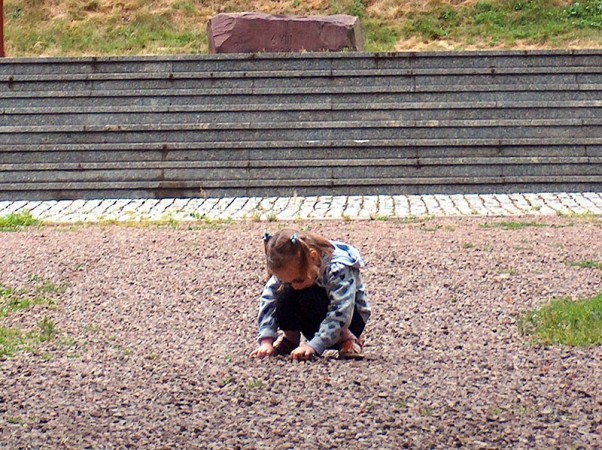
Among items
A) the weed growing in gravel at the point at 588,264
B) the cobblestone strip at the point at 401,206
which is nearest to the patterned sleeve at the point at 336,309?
the weed growing in gravel at the point at 588,264

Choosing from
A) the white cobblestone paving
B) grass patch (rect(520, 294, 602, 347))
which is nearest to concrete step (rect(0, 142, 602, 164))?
the white cobblestone paving

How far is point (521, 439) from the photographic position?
4543mm

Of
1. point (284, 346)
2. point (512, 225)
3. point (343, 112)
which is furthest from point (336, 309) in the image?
point (343, 112)

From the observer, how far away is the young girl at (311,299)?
578 cm

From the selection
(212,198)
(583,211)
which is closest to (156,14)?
(212,198)

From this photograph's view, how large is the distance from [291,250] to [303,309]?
0.51 m

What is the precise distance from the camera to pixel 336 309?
598 centimetres

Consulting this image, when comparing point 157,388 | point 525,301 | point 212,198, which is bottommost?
point 212,198

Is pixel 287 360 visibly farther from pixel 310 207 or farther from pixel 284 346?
pixel 310 207

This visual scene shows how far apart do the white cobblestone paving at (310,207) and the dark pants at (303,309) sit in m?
5.88

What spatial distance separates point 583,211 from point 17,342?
718 centimetres

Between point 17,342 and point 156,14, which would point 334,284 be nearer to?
point 17,342

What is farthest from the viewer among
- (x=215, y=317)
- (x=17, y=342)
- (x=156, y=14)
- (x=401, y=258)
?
(x=156, y=14)

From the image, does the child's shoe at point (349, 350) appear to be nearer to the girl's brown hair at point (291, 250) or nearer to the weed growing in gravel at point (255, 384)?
the girl's brown hair at point (291, 250)
